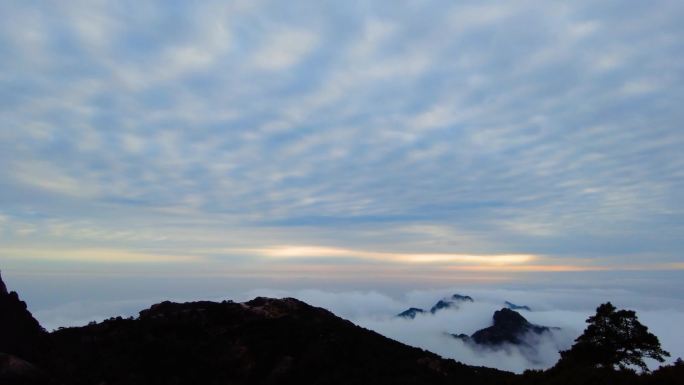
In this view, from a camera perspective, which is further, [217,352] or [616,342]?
[217,352]

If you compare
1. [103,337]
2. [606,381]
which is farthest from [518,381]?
[103,337]

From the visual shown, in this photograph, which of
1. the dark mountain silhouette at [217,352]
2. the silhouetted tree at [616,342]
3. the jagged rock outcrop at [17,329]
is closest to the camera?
the silhouetted tree at [616,342]

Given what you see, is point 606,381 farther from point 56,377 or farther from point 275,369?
point 56,377

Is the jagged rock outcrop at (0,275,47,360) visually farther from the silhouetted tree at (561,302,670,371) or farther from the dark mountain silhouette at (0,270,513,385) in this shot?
the silhouetted tree at (561,302,670,371)

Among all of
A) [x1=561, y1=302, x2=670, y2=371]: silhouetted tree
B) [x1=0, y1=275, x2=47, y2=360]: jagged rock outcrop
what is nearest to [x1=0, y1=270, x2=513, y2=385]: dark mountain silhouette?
[x1=0, y1=275, x2=47, y2=360]: jagged rock outcrop

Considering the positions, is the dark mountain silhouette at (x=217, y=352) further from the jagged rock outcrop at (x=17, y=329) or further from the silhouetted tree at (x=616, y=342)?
the silhouetted tree at (x=616, y=342)

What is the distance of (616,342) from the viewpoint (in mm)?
54969

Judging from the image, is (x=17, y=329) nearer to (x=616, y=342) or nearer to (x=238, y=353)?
(x=238, y=353)

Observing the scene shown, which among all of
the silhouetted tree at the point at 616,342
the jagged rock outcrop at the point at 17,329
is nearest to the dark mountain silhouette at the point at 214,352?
the jagged rock outcrop at the point at 17,329

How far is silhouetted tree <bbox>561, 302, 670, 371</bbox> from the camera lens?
2114 inches

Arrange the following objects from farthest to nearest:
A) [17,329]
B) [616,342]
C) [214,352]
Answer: [214,352]
[17,329]
[616,342]

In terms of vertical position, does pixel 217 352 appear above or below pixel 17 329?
below

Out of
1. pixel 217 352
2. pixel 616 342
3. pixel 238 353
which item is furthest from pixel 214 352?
pixel 616 342

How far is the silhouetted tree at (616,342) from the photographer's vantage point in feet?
176
